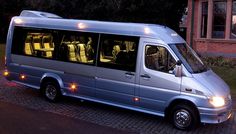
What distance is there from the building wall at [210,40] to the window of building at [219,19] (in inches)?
11.0

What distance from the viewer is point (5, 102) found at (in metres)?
11.4

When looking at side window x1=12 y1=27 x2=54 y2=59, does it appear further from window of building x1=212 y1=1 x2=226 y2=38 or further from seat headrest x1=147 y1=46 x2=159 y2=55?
window of building x1=212 y1=1 x2=226 y2=38

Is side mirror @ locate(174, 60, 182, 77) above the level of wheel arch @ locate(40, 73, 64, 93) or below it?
above

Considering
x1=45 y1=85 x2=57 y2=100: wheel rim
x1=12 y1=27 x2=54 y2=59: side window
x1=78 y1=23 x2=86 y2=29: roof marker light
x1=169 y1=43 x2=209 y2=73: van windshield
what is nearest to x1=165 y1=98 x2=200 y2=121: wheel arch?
x1=169 y1=43 x2=209 y2=73: van windshield

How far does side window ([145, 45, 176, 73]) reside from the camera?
369 inches

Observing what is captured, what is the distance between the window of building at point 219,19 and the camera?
75.3 ft

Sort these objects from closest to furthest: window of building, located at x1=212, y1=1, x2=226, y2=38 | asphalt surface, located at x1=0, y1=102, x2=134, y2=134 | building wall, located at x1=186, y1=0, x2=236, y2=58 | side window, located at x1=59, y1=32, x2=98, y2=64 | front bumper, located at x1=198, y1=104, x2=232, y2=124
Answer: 1. asphalt surface, located at x1=0, y1=102, x2=134, y2=134
2. front bumper, located at x1=198, y1=104, x2=232, y2=124
3. side window, located at x1=59, y1=32, x2=98, y2=64
4. building wall, located at x1=186, y1=0, x2=236, y2=58
5. window of building, located at x1=212, y1=1, x2=226, y2=38

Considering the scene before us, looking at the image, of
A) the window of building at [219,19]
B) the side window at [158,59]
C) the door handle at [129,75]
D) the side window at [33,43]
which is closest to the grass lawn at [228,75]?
the window of building at [219,19]

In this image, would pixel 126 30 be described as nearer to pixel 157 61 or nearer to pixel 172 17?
pixel 157 61

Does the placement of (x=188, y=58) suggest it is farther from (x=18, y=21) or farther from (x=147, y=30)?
(x=18, y=21)

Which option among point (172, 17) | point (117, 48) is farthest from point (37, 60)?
point (172, 17)

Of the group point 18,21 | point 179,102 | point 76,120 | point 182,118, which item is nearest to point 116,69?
point 76,120

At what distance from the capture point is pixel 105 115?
33.6 feet

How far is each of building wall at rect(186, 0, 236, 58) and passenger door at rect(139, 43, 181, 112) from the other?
13502 millimetres
